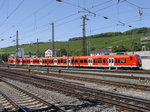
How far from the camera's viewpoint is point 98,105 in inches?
371

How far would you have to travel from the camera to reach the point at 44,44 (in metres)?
152

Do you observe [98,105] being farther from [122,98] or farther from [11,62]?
[11,62]

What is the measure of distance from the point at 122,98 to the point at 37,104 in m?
4.42

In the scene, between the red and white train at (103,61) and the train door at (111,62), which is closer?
the red and white train at (103,61)

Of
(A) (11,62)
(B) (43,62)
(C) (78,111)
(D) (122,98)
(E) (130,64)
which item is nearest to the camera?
(C) (78,111)

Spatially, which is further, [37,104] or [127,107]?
[37,104]

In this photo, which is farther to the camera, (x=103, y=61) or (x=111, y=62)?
(x=103, y=61)

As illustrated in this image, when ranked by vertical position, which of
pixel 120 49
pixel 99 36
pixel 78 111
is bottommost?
pixel 78 111

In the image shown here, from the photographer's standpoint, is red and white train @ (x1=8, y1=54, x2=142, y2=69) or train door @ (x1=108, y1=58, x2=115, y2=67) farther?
train door @ (x1=108, y1=58, x2=115, y2=67)

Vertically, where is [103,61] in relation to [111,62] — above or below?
above

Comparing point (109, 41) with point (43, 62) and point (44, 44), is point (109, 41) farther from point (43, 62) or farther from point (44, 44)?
point (43, 62)

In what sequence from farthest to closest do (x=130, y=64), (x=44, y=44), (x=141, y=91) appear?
(x=44, y=44) < (x=130, y=64) < (x=141, y=91)

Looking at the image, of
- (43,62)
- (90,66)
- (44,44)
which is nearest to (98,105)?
(90,66)

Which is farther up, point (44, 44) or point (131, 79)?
point (44, 44)
